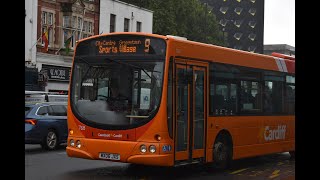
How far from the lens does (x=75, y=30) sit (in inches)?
1578

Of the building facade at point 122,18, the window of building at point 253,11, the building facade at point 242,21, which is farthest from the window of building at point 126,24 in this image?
the window of building at point 253,11

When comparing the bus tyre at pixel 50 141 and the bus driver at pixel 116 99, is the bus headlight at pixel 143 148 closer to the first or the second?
the bus driver at pixel 116 99

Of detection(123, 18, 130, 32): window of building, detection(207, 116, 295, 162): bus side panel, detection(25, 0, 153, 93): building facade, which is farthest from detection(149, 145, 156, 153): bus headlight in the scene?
detection(123, 18, 130, 32): window of building

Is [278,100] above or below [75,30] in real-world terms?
below

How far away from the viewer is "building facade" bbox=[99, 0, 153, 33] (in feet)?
143

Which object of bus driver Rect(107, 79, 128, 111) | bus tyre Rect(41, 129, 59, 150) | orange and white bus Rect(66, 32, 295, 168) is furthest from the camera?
bus tyre Rect(41, 129, 59, 150)

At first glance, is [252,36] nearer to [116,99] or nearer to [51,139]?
[51,139]

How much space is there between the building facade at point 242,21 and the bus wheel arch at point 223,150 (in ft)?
362

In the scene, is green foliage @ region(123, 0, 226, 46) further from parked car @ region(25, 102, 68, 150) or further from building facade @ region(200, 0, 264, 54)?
Answer: building facade @ region(200, 0, 264, 54)

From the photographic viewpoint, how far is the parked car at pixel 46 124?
56.9ft
